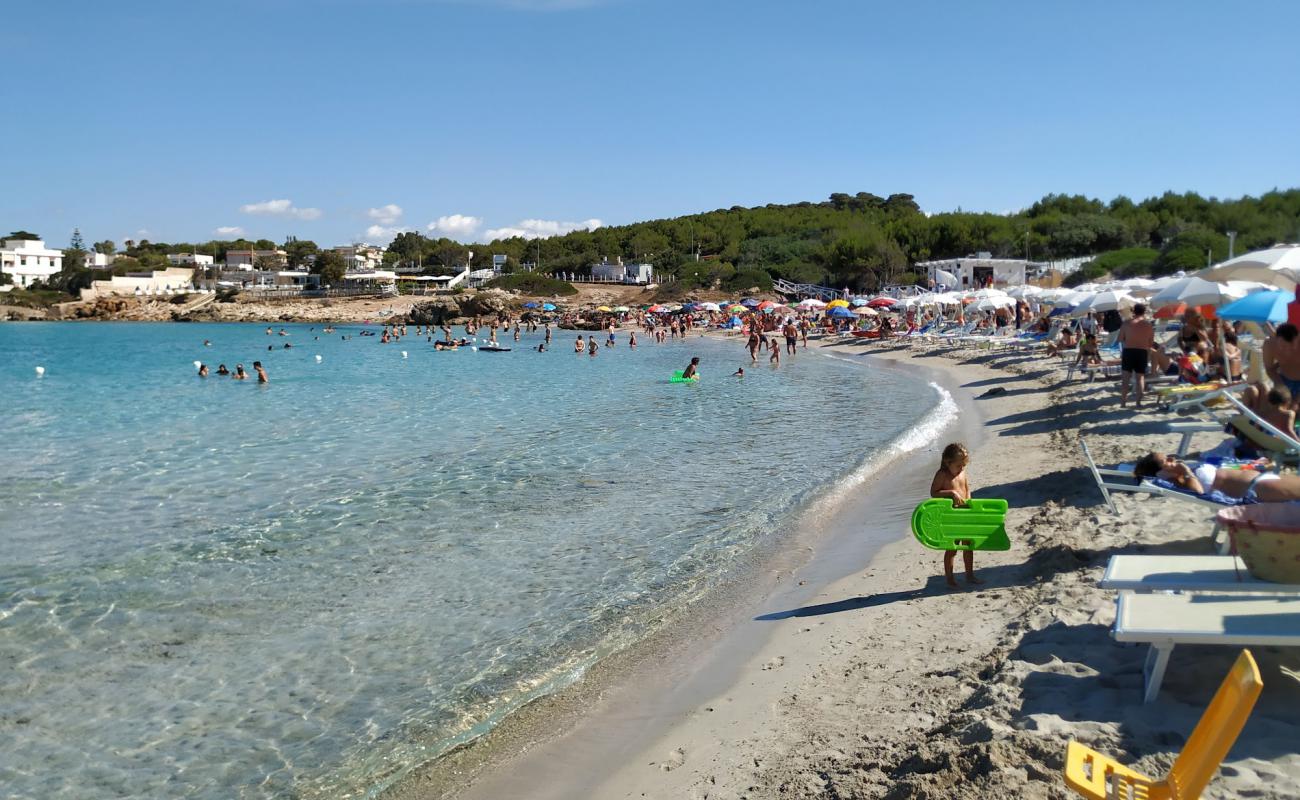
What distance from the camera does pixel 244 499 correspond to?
1173 cm

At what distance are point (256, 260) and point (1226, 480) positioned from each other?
143950 millimetres

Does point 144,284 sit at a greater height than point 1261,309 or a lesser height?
greater

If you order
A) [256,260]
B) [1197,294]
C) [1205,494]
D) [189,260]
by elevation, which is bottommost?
[1205,494]

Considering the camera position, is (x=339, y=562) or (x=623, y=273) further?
(x=623, y=273)

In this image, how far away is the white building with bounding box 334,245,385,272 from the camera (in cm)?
13138

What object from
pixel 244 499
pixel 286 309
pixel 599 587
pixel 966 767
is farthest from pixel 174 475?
pixel 286 309

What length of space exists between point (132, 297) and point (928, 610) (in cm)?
11613

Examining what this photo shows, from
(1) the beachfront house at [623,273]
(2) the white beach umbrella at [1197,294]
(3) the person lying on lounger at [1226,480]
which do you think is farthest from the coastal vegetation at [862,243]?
(3) the person lying on lounger at [1226,480]

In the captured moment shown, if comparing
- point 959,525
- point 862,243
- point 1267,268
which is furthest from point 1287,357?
point 862,243

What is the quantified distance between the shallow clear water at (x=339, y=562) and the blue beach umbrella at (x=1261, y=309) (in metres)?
4.77

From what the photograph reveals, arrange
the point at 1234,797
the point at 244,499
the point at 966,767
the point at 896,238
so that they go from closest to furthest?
the point at 1234,797, the point at 966,767, the point at 244,499, the point at 896,238

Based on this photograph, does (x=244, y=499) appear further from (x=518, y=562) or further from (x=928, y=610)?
(x=928, y=610)

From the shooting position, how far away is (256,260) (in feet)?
443

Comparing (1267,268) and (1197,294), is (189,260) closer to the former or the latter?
(1197,294)
